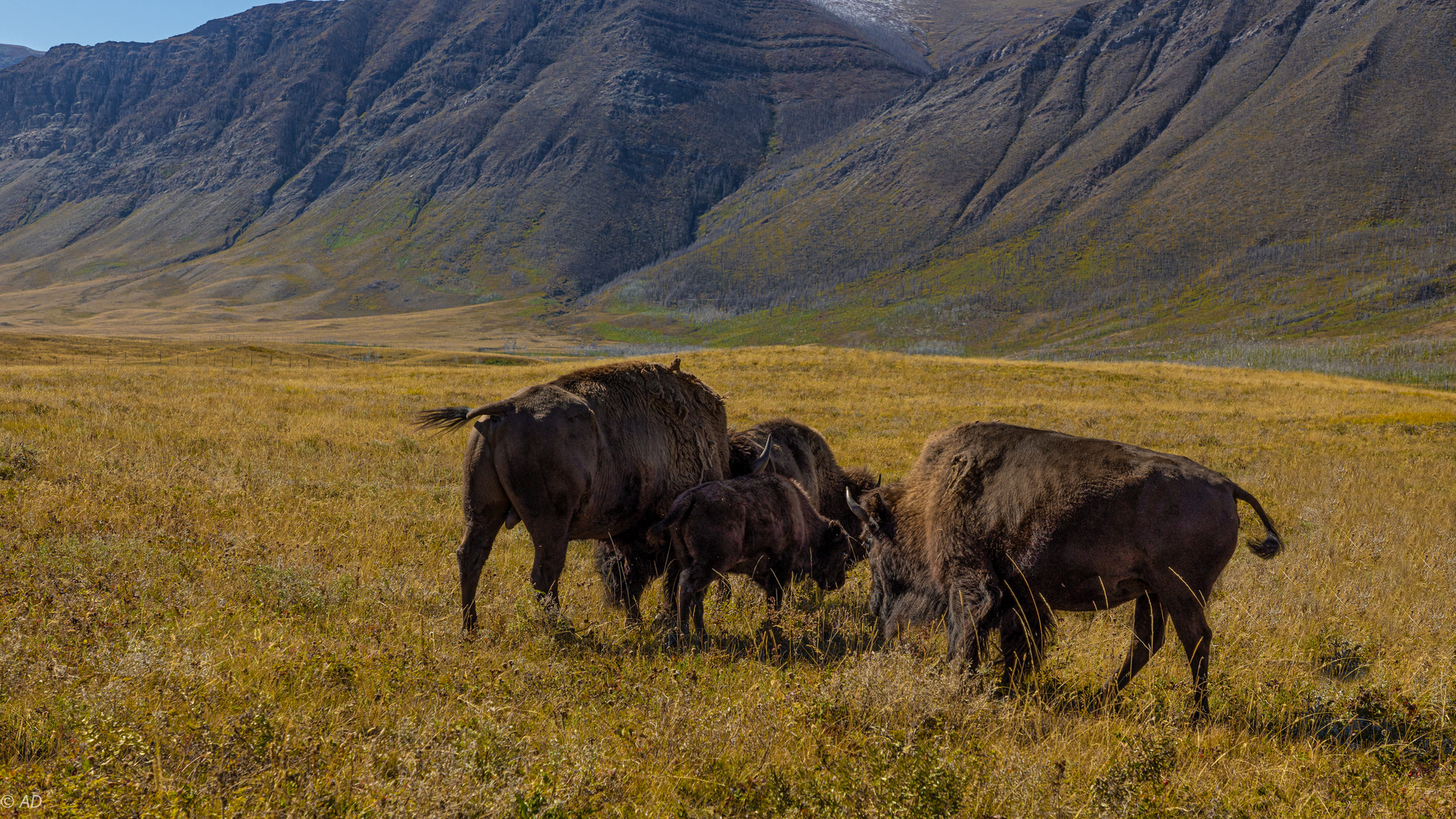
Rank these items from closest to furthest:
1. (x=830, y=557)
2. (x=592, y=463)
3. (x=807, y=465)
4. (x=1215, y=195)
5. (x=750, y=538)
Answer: (x=592, y=463), (x=750, y=538), (x=830, y=557), (x=807, y=465), (x=1215, y=195)

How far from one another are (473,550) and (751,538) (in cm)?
234

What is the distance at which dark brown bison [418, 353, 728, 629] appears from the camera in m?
5.74

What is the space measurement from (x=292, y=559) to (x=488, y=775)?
472 centimetres

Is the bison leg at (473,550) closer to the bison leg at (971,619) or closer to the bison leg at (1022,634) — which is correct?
the bison leg at (971,619)

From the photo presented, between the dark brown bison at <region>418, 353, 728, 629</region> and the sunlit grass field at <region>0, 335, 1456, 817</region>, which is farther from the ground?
the dark brown bison at <region>418, 353, 728, 629</region>

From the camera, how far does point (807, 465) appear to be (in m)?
8.87

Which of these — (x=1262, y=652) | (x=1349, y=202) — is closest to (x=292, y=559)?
(x=1262, y=652)

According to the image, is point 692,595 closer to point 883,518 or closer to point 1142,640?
point 883,518

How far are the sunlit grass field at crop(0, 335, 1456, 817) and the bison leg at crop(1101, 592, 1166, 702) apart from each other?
0.59 feet

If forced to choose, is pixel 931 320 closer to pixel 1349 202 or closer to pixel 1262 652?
pixel 1349 202

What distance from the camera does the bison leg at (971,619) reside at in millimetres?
4957

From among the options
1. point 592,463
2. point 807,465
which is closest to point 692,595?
point 592,463

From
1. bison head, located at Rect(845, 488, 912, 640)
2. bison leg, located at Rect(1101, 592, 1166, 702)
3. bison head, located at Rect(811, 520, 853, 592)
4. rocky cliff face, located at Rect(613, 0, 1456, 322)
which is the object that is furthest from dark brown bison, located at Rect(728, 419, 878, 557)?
rocky cliff face, located at Rect(613, 0, 1456, 322)

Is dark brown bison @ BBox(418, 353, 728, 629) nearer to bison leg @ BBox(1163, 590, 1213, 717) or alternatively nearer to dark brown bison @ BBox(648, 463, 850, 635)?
dark brown bison @ BBox(648, 463, 850, 635)
